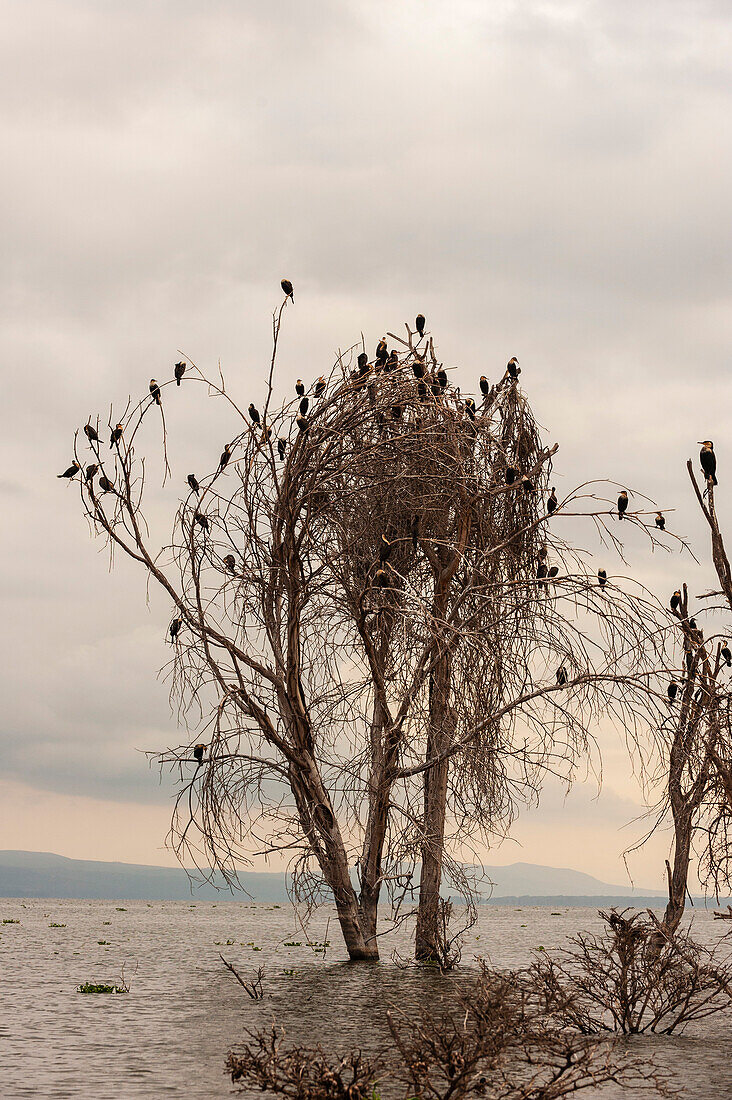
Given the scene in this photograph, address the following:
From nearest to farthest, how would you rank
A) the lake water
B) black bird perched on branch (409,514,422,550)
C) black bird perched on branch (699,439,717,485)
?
the lake water → black bird perched on branch (699,439,717,485) → black bird perched on branch (409,514,422,550)

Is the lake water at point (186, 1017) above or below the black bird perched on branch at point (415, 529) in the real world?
below

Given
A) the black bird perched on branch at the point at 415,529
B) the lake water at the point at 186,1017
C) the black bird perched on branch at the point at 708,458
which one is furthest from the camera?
the black bird perched on branch at the point at 415,529

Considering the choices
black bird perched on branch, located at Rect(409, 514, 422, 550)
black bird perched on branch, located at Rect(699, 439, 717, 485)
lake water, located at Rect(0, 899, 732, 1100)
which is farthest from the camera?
black bird perched on branch, located at Rect(409, 514, 422, 550)

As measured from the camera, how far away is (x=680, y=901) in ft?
83.1

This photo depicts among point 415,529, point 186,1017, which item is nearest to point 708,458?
point 415,529

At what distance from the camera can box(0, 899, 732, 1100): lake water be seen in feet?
39.7

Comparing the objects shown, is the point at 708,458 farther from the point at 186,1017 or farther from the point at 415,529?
the point at 186,1017

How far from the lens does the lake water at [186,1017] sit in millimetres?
12094

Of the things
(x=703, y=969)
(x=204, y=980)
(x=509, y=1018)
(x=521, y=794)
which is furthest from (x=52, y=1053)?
(x=521, y=794)

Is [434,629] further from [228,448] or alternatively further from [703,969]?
[703,969]

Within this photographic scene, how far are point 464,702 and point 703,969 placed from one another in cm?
934

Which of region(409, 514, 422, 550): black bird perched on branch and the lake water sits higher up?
region(409, 514, 422, 550): black bird perched on branch

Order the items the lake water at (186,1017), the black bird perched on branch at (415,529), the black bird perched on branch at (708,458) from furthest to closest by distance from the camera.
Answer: the black bird perched on branch at (415,529)
the black bird perched on branch at (708,458)
the lake water at (186,1017)

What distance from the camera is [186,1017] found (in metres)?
17.3
